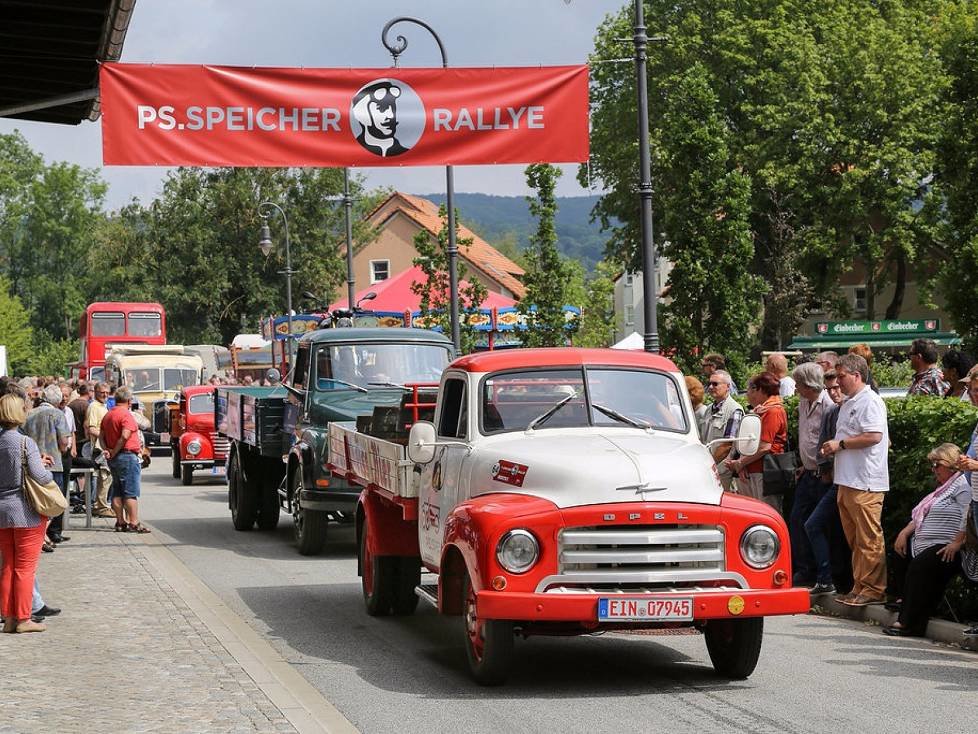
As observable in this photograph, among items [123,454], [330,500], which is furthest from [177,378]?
[330,500]

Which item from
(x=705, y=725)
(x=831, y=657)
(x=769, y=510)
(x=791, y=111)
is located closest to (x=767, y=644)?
(x=831, y=657)

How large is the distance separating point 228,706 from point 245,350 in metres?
49.0

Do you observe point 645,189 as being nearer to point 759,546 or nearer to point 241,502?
point 241,502

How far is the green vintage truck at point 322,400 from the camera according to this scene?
16.9m

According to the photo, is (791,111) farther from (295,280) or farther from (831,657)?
(831,657)

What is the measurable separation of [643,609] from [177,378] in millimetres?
40674

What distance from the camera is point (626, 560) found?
28.6 ft

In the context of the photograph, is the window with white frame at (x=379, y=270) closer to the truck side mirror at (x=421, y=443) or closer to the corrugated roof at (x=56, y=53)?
the corrugated roof at (x=56, y=53)

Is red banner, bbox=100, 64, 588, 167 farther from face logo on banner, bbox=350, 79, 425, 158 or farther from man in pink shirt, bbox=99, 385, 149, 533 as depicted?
man in pink shirt, bbox=99, 385, 149, 533

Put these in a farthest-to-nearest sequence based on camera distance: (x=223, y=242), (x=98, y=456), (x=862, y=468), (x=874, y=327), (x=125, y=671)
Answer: (x=223, y=242) < (x=874, y=327) < (x=98, y=456) < (x=862, y=468) < (x=125, y=671)

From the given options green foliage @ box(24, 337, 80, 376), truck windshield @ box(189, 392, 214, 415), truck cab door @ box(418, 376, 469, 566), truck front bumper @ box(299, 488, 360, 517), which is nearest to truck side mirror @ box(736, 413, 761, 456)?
truck cab door @ box(418, 376, 469, 566)

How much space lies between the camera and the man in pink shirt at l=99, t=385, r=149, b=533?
20453 millimetres

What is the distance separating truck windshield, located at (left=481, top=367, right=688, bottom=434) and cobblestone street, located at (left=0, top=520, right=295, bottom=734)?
2366mm

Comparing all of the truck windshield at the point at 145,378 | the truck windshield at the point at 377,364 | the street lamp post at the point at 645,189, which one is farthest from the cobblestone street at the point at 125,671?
the truck windshield at the point at 145,378
